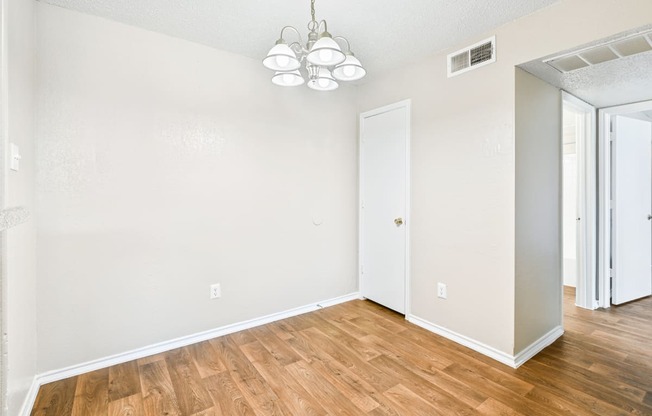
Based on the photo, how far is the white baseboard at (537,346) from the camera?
226 cm

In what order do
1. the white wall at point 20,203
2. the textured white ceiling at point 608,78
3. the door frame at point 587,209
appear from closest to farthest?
1. the white wall at point 20,203
2. the textured white ceiling at point 608,78
3. the door frame at point 587,209

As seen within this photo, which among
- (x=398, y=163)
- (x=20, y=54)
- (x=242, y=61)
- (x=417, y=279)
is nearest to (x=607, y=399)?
(x=417, y=279)

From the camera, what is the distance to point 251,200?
9.47 ft

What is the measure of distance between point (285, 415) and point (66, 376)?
5.21ft

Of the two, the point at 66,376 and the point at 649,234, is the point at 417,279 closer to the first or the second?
the point at 66,376

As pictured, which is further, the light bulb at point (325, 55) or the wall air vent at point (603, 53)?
the wall air vent at point (603, 53)

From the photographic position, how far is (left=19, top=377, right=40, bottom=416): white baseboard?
173 cm

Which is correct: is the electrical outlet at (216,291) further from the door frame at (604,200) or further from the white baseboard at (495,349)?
the door frame at (604,200)

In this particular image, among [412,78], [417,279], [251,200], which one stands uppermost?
[412,78]

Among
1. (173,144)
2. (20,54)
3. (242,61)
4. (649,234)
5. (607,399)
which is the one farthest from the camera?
(649,234)

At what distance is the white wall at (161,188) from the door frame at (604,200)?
2.98 meters

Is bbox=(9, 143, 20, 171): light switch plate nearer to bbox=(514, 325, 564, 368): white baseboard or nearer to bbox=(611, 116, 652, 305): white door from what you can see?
bbox=(514, 325, 564, 368): white baseboard

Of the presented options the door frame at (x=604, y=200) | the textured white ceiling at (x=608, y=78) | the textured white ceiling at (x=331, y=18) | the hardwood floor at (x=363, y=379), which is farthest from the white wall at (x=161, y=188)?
the door frame at (x=604, y=200)

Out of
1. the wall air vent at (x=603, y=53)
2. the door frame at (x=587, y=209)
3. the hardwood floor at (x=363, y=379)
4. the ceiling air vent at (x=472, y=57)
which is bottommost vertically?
the hardwood floor at (x=363, y=379)
